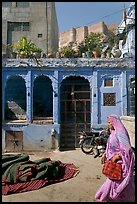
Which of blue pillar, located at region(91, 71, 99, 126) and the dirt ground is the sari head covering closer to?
the dirt ground

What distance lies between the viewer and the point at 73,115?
40.5 ft

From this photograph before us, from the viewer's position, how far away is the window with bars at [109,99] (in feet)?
39.4

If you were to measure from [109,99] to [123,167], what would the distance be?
782cm

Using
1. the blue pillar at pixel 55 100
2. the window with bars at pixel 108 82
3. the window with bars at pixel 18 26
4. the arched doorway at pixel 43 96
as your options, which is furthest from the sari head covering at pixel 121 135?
the window with bars at pixel 18 26

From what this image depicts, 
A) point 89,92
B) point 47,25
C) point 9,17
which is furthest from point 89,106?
point 9,17

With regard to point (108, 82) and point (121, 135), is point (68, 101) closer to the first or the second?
point (108, 82)

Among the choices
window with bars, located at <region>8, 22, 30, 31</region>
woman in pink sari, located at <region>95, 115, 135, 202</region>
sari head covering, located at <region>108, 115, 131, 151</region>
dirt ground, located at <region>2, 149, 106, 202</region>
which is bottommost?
dirt ground, located at <region>2, 149, 106, 202</region>

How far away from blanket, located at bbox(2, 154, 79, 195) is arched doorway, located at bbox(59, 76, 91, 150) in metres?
4.68

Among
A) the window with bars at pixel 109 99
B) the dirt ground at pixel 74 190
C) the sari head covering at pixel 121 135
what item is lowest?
the dirt ground at pixel 74 190

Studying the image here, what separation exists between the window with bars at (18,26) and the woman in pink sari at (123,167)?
20495 mm

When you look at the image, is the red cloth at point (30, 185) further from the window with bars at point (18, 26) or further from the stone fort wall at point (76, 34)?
the stone fort wall at point (76, 34)

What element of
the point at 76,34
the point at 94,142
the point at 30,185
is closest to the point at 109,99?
the point at 94,142

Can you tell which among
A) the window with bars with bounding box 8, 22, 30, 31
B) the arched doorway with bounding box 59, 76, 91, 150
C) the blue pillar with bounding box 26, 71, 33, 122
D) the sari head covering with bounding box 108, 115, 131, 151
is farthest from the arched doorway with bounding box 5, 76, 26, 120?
the window with bars with bounding box 8, 22, 30, 31

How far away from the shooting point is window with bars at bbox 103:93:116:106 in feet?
39.4
